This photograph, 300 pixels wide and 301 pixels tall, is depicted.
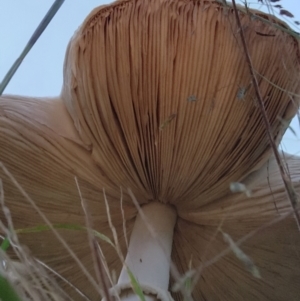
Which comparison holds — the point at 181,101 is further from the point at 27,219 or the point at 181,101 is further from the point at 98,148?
the point at 27,219

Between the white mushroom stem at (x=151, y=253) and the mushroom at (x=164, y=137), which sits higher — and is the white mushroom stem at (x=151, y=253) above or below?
below

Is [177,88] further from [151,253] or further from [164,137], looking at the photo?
[151,253]

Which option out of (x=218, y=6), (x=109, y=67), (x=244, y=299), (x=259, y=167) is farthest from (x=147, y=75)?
(x=244, y=299)

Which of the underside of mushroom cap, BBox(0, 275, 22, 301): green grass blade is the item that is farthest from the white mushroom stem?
BBox(0, 275, 22, 301): green grass blade

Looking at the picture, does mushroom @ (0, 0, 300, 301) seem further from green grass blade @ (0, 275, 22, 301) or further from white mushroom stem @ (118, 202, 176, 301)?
green grass blade @ (0, 275, 22, 301)

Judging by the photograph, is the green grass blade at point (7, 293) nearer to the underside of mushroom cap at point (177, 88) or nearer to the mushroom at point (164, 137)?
the mushroom at point (164, 137)

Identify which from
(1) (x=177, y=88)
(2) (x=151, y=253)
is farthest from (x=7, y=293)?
(2) (x=151, y=253)

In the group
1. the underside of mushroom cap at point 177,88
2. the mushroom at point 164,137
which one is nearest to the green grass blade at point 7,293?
the mushroom at point 164,137
